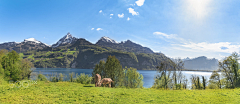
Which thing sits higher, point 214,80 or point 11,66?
point 11,66

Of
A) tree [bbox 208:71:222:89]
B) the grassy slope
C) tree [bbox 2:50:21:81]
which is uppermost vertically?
tree [bbox 2:50:21:81]

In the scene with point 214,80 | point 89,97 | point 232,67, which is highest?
point 232,67

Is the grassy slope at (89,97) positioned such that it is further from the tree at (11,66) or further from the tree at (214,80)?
the tree at (214,80)

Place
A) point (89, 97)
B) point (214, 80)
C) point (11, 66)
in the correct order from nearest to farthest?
point (89, 97), point (11, 66), point (214, 80)

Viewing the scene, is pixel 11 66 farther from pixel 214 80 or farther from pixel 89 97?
pixel 214 80

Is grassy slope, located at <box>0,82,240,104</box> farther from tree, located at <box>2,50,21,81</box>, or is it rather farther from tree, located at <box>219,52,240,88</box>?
tree, located at <box>219,52,240,88</box>

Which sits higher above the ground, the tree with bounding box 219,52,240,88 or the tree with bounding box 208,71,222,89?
the tree with bounding box 219,52,240,88

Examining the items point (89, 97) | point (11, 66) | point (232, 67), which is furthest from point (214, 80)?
point (11, 66)

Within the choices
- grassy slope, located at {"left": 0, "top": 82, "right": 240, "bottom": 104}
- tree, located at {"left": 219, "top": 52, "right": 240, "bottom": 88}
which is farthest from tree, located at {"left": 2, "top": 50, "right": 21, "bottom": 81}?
tree, located at {"left": 219, "top": 52, "right": 240, "bottom": 88}

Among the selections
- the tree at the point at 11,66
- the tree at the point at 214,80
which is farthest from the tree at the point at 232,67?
the tree at the point at 11,66

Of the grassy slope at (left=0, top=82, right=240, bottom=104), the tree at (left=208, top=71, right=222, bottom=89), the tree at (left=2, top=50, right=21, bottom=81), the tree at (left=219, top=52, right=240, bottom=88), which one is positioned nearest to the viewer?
the grassy slope at (left=0, top=82, right=240, bottom=104)

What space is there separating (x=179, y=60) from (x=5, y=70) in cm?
5663

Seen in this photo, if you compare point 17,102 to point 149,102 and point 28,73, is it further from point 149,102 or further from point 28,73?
point 28,73

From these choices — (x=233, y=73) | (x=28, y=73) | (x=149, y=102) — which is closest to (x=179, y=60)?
(x=233, y=73)
